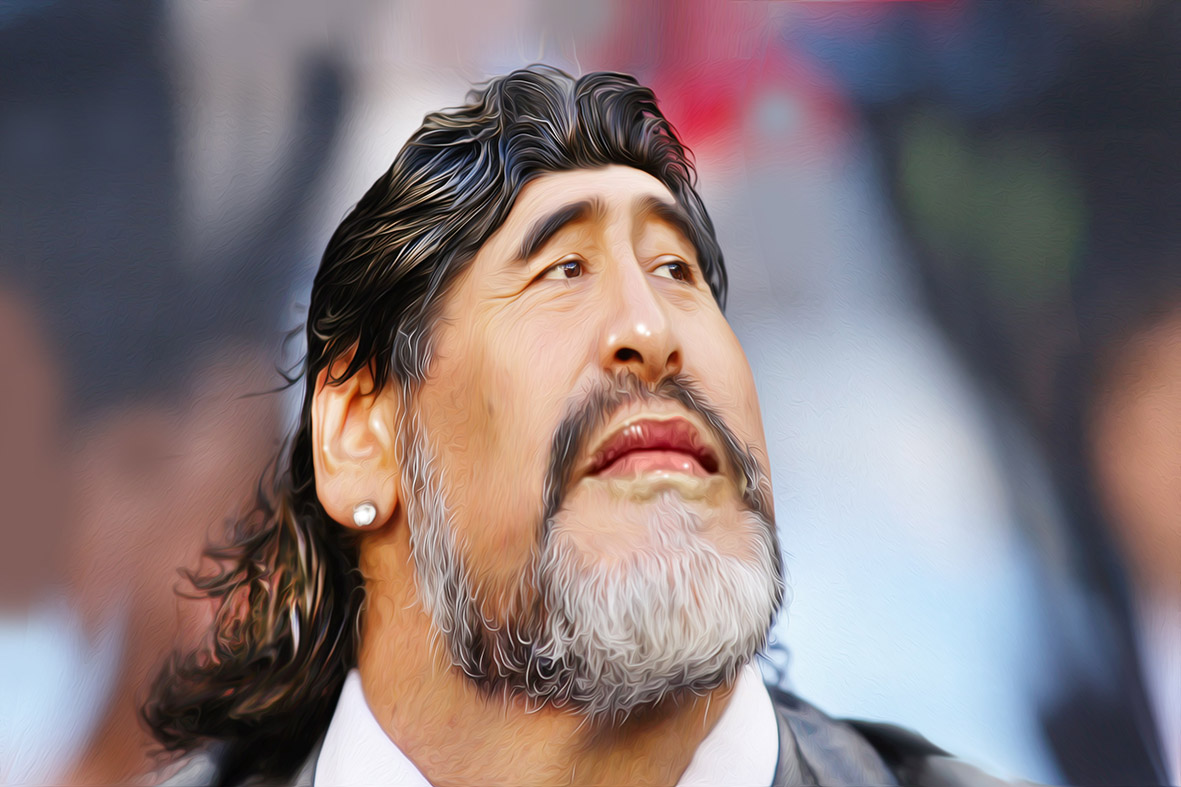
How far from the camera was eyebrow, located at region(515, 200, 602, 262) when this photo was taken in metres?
1.37

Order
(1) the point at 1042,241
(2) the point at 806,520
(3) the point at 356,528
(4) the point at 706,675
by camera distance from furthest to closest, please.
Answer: (1) the point at 1042,241
(2) the point at 806,520
(3) the point at 356,528
(4) the point at 706,675

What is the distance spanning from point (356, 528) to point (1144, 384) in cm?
130

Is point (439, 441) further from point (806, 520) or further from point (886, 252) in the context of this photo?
point (886, 252)

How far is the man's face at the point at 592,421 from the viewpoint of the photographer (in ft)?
4.05

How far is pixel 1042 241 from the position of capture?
166cm

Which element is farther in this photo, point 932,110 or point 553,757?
point 932,110

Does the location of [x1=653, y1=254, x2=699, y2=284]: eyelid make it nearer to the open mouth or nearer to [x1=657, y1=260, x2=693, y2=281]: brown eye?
→ [x1=657, y1=260, x2=693, y2=281]: brown eye

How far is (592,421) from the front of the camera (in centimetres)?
128

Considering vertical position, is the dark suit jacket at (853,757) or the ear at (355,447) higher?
the ear at (355,447)

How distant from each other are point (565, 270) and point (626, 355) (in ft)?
0.54

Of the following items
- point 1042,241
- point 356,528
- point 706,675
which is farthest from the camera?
point 1042,241

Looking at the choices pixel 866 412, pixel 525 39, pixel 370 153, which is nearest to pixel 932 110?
pixel 866 412

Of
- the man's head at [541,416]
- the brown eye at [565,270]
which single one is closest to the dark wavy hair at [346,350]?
the man's head at [541,416]

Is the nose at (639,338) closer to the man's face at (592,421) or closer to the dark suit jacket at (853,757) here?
the man's face at (592,421)
